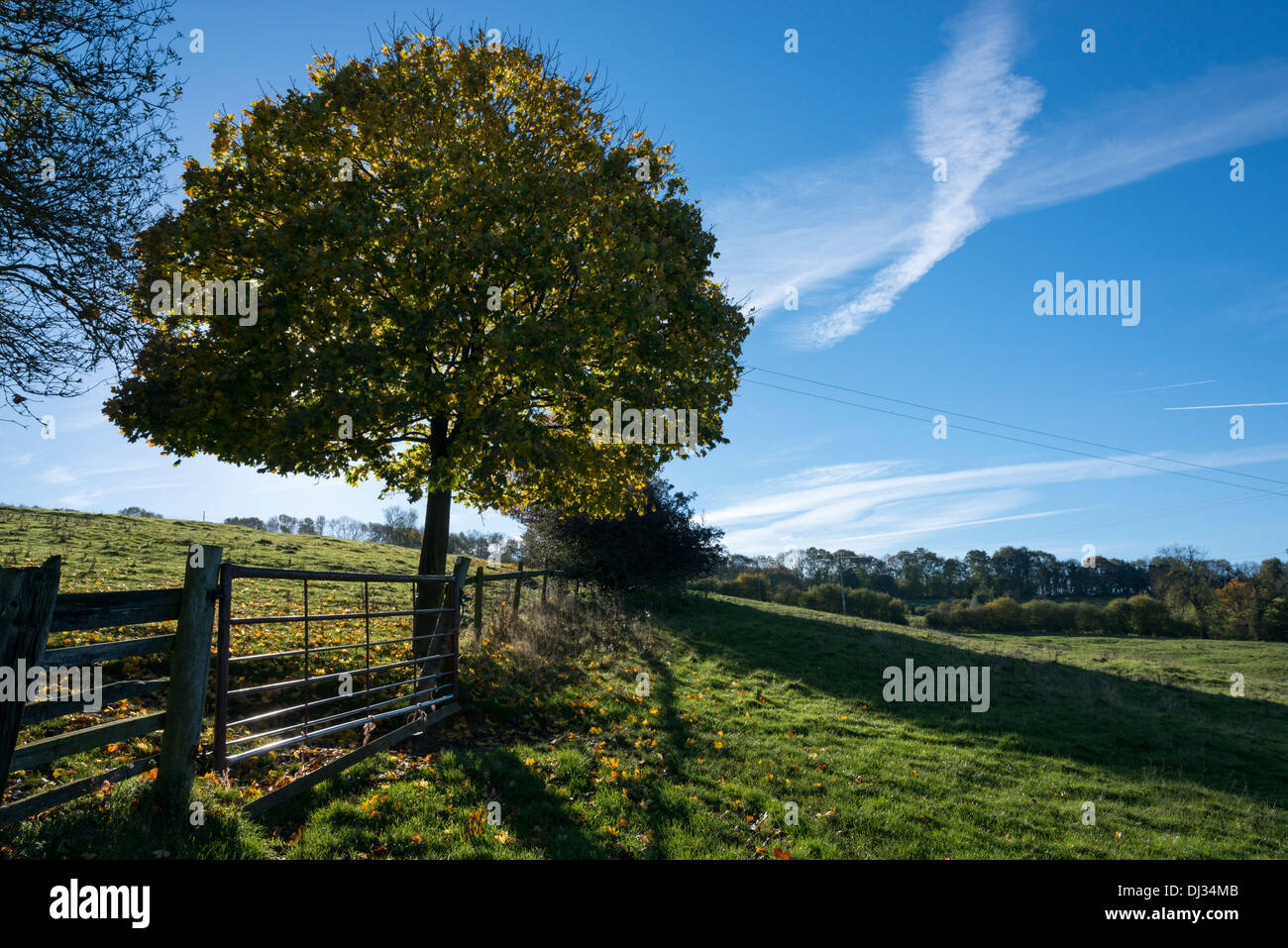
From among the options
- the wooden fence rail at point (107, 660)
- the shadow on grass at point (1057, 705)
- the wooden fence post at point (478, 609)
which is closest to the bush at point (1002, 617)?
the shadow on grass at point (1057, 705)

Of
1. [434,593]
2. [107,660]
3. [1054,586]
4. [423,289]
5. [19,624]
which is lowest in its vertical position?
[1054,586]

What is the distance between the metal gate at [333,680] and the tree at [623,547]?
11196 millimetres

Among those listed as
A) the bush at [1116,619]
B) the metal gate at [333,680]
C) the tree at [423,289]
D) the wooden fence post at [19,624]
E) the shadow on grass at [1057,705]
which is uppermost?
the tree at [423,289]

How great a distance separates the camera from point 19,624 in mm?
4387

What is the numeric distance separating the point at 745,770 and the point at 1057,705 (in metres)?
10.9

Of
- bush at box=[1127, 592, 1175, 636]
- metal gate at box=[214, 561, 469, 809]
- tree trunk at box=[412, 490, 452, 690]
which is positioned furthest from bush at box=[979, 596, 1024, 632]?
metal gate at box=[214, 561, 469, 809]

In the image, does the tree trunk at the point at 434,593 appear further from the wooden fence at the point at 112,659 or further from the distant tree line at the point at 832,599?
the distant tree line at the point at 832,599

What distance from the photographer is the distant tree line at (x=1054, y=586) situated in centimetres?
6750

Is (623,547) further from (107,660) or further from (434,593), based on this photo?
(107,660)

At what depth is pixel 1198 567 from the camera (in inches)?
3684

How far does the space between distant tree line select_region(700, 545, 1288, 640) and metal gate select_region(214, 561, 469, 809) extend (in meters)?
37.9

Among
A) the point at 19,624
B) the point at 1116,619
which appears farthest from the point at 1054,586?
the point at 19,624

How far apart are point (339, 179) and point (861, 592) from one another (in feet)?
227

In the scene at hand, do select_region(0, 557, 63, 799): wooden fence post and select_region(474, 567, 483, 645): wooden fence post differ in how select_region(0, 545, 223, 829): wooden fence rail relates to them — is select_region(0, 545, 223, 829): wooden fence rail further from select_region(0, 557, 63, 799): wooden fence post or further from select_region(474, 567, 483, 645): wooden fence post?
select_region(474, 567, 483, 645): wooden fence post
